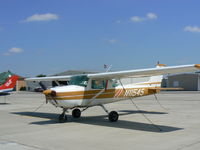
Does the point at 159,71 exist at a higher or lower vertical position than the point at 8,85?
higher

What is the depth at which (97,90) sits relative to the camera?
12.6 m

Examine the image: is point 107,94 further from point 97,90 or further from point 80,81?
point 80,81

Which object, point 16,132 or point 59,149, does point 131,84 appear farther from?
point 59,149

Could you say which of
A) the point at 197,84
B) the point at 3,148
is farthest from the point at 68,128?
the point at 197,84

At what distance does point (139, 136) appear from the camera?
8617 millimetres

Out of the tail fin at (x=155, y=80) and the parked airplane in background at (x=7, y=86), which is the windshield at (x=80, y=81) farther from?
the parked airplane in background at (x=7, y=86)

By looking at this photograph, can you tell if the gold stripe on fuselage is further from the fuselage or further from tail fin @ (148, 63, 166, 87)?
tail fin @ (148, 63, 166, 87)

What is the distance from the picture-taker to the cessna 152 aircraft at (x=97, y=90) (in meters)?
11.2

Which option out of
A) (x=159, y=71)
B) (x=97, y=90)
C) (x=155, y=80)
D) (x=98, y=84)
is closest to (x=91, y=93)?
(x=97, y=90)

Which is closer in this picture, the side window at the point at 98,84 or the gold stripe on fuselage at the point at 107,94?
the gold stripe on fuselage at the point at 107,94

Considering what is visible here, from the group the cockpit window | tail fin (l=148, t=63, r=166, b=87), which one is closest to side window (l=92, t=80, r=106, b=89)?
the cockpit window

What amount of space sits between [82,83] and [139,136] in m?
4.41

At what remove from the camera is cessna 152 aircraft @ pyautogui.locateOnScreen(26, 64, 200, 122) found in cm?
1116

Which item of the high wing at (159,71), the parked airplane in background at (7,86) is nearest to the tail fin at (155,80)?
the high wing at (159,71)
